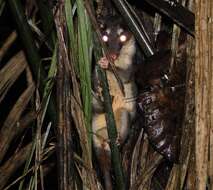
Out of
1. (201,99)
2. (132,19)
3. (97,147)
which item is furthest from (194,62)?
(97,147)

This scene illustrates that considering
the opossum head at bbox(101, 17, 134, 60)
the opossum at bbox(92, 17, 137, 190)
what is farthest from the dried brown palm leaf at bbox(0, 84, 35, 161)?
the opossum head at bbox(101, 17, 134, 60)

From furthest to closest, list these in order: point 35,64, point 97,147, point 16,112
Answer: point 97,147, point 16,112, point 35,64

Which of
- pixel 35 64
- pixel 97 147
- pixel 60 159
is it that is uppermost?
pixel 35 64

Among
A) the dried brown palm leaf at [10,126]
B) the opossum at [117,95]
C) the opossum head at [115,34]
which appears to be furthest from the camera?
the opossum head at [115,34]

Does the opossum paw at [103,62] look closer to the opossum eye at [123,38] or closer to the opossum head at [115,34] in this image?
the opossum head at [115,34]

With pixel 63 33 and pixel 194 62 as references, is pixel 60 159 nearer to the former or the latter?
pixel 63 33

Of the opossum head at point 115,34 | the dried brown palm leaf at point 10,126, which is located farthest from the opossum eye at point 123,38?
the dried brown palm leaf at point 10,126

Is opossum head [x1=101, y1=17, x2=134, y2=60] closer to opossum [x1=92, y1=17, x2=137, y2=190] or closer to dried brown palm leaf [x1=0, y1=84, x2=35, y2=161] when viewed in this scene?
opossum [x1=92, y1=17, x2=137, y2=190]

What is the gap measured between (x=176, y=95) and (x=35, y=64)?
42 centimetres

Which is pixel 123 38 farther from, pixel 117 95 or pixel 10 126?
pixel 10 126

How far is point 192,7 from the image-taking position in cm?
127

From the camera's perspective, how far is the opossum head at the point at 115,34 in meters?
1.77

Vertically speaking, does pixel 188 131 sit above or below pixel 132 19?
below

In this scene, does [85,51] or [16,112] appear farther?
[16,112]
